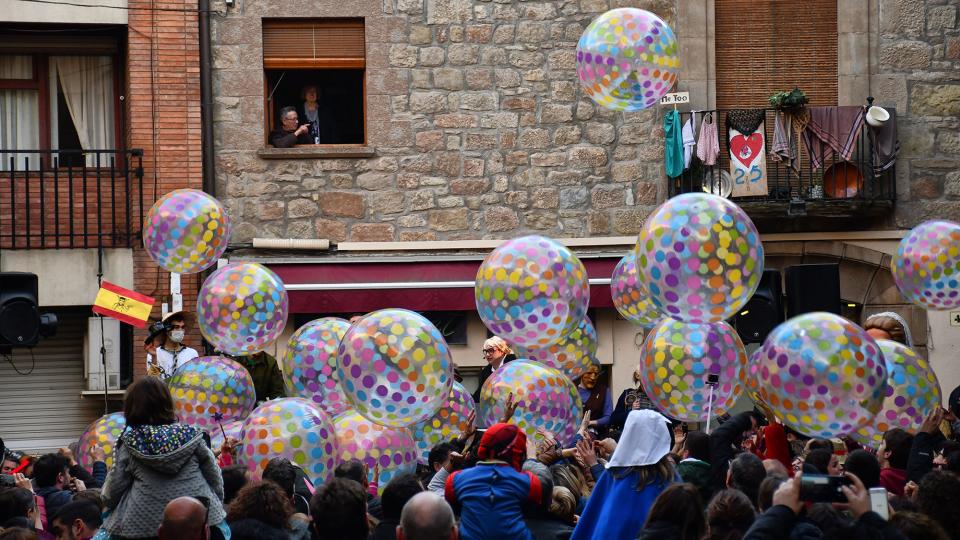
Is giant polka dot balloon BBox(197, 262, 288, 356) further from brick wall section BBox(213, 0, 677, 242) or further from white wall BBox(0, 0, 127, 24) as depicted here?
white wall BBox(0, 0, 127, 24)

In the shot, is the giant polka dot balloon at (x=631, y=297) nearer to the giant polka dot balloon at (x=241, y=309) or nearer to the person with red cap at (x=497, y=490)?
the giant polka dot balloon at (x=241, y=309)

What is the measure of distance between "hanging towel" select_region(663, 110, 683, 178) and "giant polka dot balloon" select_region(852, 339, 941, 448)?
7.00 meters

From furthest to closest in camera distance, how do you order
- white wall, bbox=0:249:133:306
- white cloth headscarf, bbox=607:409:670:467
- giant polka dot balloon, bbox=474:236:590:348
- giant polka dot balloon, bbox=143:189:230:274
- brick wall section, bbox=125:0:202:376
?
brick wall section, bbox=125:0:202:376
white wall, bbox=0:249:133:306
giant polka dot balloon, bbox=143:189:230:274
giant polka dot balloon, bbox=474:236:590:348
white cloth headscarf, bbox=607:409:670:467

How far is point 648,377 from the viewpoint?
962cm

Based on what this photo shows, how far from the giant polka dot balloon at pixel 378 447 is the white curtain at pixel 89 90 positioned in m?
7.73

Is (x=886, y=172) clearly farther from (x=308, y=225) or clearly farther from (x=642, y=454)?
(x=642, y=454)

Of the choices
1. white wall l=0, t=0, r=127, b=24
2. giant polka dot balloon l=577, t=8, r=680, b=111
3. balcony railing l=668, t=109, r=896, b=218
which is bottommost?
balcony railing l=668, t=109, r=896, b=218

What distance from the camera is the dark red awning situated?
15.6 m

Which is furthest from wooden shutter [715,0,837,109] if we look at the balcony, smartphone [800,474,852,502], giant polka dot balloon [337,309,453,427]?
smartphone [800,474,852,502]

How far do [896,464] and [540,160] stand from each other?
7.98 meters

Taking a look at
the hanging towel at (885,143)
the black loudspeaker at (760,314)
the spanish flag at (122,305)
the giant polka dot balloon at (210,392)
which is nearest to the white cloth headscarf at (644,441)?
the giant polka dot balloon at (210,392)

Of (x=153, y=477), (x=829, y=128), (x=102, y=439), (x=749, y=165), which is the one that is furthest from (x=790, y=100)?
(x=153, y=477)

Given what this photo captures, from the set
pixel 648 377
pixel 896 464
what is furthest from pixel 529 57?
pixel 896 464

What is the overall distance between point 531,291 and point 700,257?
1302mm
